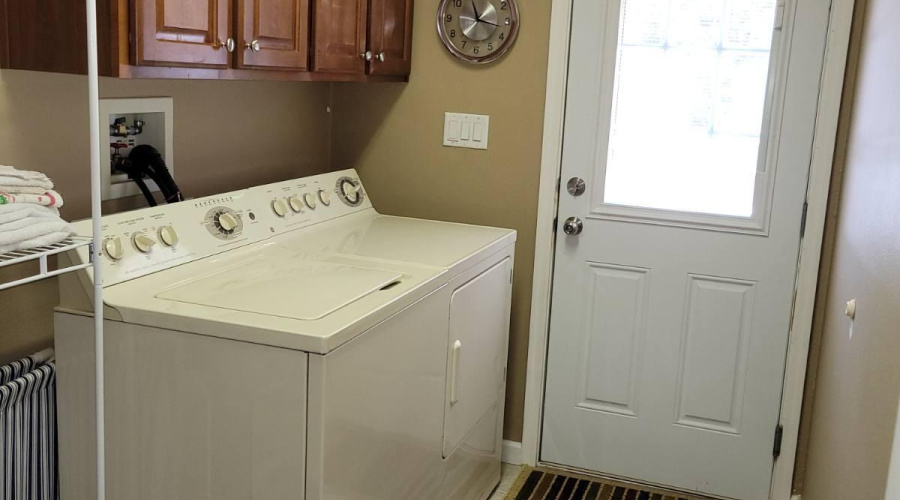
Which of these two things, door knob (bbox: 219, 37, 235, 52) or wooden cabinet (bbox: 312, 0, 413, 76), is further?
wooden cabinet (bbox: 312, 0, 413, 76)

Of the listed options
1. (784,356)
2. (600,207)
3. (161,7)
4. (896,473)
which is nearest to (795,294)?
(784,356)

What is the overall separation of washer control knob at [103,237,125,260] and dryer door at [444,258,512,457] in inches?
34.2

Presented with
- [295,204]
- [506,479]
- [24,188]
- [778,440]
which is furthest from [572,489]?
[24,188]

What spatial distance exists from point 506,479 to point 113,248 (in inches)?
69.9

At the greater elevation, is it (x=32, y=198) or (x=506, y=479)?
(x=32, y=198)

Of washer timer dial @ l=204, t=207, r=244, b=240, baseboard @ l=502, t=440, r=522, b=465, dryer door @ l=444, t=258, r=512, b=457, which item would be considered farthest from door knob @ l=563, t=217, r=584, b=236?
washer timer dial @ l=204, t=207, r=244, b=240

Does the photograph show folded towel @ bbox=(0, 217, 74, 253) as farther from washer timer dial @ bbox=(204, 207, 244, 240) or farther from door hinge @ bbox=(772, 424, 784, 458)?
door hinge @ bbox=(772, 424, 784, 458)

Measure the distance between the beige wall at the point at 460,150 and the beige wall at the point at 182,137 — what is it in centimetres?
17

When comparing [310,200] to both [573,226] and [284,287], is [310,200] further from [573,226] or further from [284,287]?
[573,226]

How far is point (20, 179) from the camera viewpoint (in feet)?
5.20

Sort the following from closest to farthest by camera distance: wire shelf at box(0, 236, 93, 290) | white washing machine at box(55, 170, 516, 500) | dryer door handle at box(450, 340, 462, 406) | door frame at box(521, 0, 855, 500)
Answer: wire shelf at box(0, 236, 93, 290), white washing machine at box(55, 170, 516, 500), dryer door handle at box(450, 340, 462, 406), door frame at box(521, 0, 855, 500)

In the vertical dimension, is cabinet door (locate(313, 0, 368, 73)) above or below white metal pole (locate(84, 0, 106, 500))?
above

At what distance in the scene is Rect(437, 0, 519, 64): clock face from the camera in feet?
9.80

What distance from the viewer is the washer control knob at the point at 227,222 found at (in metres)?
2.25
